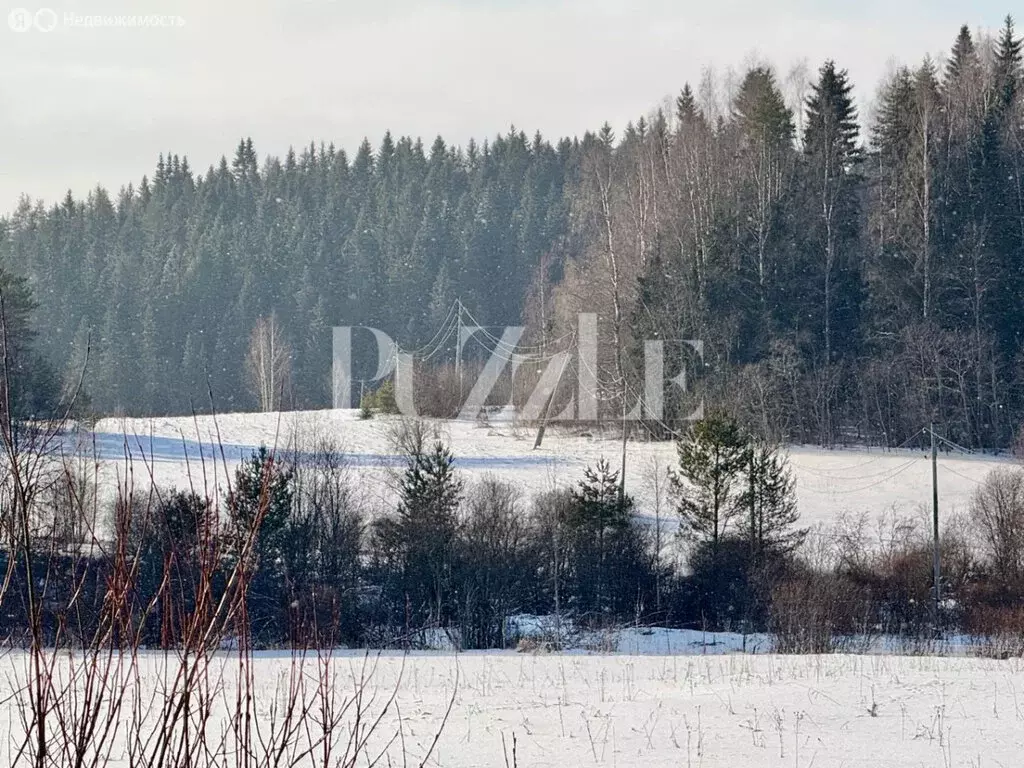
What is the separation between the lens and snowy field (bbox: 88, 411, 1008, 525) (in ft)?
94.0

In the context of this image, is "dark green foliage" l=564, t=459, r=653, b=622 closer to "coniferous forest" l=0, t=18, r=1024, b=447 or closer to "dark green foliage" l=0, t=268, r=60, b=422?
"coniferous forest" l=0, t=18, r=1024, b=447

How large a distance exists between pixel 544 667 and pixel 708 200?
27239mm

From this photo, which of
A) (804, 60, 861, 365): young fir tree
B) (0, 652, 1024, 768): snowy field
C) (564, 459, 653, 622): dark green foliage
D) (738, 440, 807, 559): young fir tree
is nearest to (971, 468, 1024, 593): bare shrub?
(738, 440, 807, 559): young fir tree

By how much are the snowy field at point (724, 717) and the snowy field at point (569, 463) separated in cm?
1733

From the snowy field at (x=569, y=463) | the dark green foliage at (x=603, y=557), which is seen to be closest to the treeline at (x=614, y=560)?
the dark green foliage at (x=603, y=557)

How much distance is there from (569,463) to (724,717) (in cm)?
2428

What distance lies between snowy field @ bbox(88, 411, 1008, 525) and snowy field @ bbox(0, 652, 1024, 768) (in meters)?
17.3

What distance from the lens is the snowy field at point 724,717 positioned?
252 inches

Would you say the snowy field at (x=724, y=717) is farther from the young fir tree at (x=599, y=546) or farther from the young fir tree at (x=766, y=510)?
the young fir tree at (x=766, y=510)

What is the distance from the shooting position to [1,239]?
64.3 metres

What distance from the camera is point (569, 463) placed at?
1255 inches

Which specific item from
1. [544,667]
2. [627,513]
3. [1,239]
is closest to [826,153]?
[627,513]

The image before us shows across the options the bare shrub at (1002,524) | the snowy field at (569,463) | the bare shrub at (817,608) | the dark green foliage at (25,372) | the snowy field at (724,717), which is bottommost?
the bare shrub at (817,608)

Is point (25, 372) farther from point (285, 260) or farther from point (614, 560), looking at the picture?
point (285, 260)
